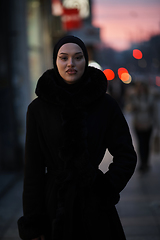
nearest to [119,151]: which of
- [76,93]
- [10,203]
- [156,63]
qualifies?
[76,93]

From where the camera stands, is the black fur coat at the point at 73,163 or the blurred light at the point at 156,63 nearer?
the black fur coat at the point at 73,163

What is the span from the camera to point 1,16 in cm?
702

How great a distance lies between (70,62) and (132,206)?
11.6ft

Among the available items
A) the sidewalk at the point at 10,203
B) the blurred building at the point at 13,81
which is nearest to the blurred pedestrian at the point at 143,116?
the blurred building at the point at 13,81

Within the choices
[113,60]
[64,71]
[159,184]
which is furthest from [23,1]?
[113,60]

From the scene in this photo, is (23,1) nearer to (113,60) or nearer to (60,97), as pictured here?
(60,97)

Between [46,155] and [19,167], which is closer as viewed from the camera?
[46,155]

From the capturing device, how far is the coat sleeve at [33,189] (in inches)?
87.5

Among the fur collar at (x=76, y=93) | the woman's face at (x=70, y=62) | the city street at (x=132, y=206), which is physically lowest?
the city street at (x=132, y=206)

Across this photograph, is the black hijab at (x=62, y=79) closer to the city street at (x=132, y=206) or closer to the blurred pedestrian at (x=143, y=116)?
the city street at (x=132, y=206)

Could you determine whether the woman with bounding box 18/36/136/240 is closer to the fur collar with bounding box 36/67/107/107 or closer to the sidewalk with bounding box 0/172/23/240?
the fur collar with bounding box 36/67/107/107

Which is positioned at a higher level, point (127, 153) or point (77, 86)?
point (77, 86)

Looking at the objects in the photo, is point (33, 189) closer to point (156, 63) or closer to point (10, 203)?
point (10, 203)

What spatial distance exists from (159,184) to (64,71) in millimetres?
4544
